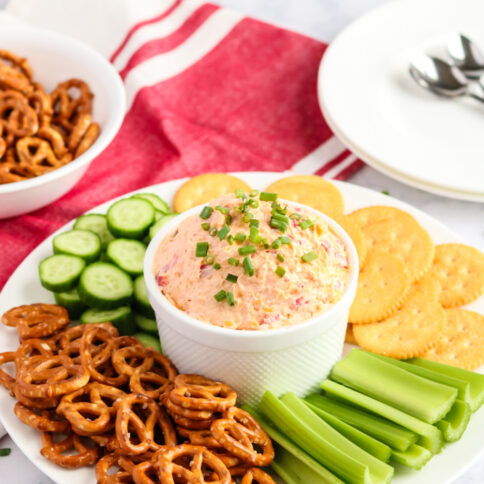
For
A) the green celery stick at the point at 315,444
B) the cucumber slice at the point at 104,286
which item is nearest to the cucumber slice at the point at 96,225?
the cucumber slice at the point at 104,286

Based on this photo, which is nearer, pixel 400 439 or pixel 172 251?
pixel 400 439

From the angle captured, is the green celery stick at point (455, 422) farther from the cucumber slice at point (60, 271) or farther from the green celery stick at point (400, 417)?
the cucumber slice at point (60, 271)

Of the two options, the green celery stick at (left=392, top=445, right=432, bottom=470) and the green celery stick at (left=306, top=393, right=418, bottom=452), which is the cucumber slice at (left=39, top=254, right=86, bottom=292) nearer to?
the green celery stick at (left=306, top=393, right=418, bottom=452)

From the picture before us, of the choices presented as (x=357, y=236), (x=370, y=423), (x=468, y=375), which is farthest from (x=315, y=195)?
(x=370, y=423)

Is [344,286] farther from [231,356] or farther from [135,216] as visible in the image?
[135,216]

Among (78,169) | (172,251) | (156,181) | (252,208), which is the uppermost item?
(252,208)

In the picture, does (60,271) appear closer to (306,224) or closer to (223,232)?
(223,232)

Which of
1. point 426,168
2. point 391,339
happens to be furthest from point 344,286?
point 426,168
